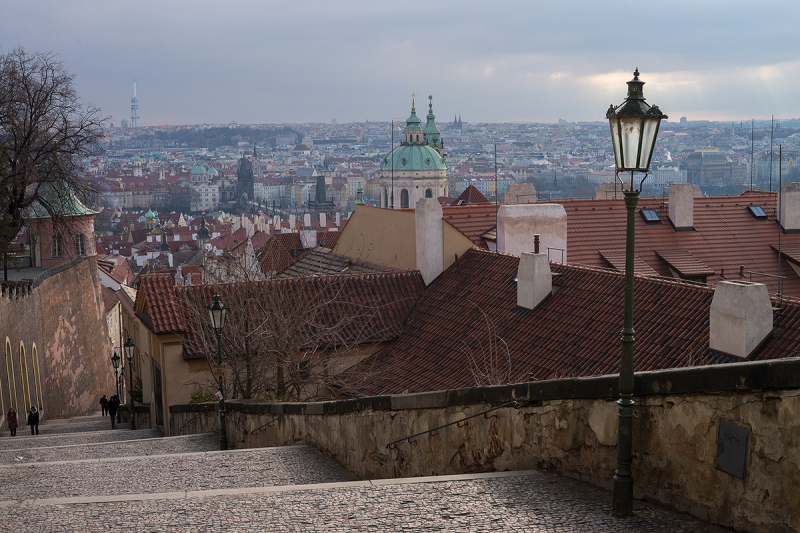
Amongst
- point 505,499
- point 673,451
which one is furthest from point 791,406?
point 505,499

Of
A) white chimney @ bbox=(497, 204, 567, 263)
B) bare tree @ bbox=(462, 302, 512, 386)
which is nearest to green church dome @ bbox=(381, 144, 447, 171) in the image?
white chimney @ bbox=(497, 204, 567, 263)

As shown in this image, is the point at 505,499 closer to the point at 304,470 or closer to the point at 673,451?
the point at 673,451

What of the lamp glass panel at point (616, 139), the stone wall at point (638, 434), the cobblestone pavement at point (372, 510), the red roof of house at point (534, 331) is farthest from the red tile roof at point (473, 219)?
the lamp glass panel at point (616, 139)

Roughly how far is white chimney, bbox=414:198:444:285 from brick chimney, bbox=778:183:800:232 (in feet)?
30.8

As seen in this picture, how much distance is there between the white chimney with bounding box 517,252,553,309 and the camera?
14.9 meters

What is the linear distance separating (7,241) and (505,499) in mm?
24143

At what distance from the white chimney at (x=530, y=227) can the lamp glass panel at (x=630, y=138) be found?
14054 millimetres

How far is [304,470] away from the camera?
898cm

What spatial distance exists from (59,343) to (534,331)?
84.2 feet

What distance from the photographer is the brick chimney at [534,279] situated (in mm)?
14920

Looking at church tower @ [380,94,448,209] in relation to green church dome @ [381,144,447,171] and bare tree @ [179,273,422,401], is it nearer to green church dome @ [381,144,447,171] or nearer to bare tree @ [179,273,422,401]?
green church dome @ [381,144,447,171]

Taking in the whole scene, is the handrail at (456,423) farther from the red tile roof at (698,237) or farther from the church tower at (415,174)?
the church tower at (415,174)

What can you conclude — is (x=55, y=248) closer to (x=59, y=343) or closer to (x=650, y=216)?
(x=59, y=343)

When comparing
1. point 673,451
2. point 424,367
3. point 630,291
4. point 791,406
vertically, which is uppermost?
point 630,291
